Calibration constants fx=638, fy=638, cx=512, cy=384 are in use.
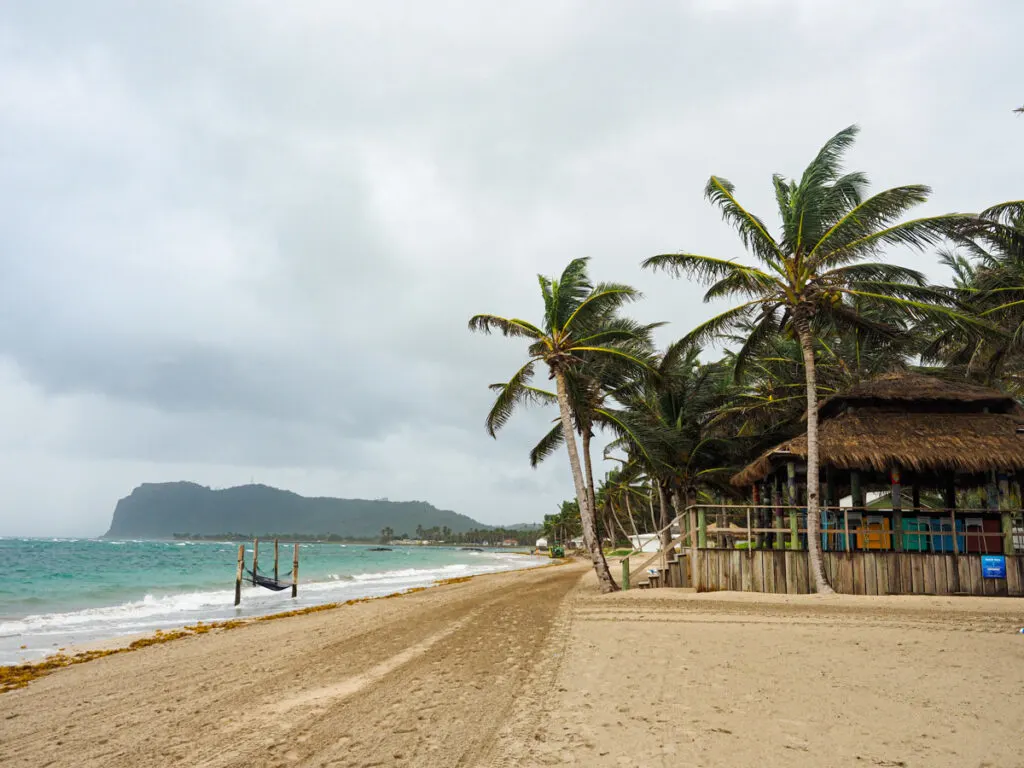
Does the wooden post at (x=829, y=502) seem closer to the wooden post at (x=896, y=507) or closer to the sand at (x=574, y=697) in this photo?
the wooden post at (x=896, y=507)

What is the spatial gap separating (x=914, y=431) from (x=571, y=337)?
27.1 feet

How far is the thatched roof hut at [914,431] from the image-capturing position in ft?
43.3

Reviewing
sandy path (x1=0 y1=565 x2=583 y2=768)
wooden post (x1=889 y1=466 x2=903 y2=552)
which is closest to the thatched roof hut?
wooden post (x1=889 y1=466 x2=903 y2=552)

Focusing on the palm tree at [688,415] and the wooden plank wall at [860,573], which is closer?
the wooden plank wall at [860,573]

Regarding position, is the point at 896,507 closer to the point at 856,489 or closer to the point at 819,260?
the point at 856,489

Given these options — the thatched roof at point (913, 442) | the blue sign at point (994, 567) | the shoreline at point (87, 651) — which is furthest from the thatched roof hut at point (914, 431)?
the shoreline at point (87, 651)

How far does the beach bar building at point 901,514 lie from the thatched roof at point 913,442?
0.02m

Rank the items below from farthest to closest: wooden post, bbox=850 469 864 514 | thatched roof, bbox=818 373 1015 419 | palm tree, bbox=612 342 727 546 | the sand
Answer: palm tree, bbox=612 342 727 546
thatched roof, bbox=818 373 1015 419
wooden post, bbox=850 469 864 514
the sand

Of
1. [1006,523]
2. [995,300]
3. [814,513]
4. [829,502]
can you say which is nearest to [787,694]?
[814,513]

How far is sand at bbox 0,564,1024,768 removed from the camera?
475cm

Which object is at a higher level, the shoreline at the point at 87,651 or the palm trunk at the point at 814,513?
the palm trunk at the point at 814,513

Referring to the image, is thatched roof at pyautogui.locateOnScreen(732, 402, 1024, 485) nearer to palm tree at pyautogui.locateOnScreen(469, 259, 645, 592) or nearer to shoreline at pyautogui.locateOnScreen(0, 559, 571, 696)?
palm tree at pyautogui.locateOnScreen(469, 259, 645, 592)

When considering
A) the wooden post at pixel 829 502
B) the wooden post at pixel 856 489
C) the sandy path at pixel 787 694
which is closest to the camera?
the sandy path at pixel 787 694

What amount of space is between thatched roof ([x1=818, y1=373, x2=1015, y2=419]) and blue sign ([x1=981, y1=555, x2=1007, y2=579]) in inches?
152
